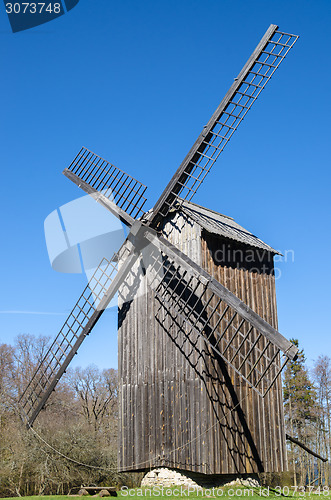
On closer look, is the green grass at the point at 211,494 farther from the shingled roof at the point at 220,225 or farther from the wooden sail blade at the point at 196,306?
the shingled roof at the point at 220,225

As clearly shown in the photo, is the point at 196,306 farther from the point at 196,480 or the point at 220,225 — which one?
the point at 196,480

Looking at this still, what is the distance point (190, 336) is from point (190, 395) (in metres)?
1.56

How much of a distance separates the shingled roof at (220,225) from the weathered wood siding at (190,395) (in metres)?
0.28

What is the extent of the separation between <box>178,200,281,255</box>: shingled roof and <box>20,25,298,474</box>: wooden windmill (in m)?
0.07

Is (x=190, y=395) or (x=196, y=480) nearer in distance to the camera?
(x=196, y=480)

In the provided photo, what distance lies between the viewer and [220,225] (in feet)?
52.9

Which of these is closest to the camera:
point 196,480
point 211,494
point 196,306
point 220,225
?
point 211,494

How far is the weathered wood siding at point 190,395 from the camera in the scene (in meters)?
13.5

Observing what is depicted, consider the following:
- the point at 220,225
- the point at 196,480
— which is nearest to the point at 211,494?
the point at 196,480

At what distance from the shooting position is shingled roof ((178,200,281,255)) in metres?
14.9

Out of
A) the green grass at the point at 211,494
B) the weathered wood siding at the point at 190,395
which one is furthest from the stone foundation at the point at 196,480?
the weathered wood siding at the point at 190,395

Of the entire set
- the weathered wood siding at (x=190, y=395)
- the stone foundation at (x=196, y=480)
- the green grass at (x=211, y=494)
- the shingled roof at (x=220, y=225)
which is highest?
the shingled roof at (x=220, y=225)

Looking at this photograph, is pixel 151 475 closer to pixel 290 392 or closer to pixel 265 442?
pixel 265 442

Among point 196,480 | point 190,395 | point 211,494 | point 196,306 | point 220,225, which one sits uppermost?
point 220,225
